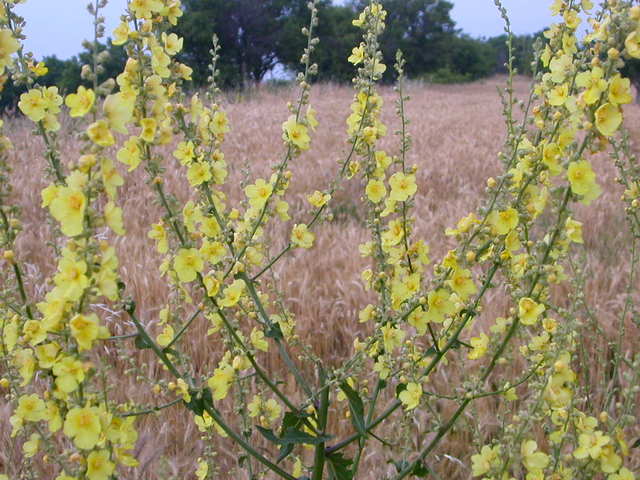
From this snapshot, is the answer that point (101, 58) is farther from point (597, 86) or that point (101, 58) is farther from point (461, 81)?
point (461, 81)

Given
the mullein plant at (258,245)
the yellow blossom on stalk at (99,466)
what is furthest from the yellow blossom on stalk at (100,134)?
the yellow blossom on stalk at (99,466)

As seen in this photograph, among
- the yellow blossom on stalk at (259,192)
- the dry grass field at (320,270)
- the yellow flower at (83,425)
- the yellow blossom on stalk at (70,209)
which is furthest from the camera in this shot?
the dry grass field at (320,270)

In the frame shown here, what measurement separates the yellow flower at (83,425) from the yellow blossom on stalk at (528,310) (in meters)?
0.85

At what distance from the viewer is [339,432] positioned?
2.31 meters

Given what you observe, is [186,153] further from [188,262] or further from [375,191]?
[375,191]

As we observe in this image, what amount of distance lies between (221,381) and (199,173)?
1.60 feet

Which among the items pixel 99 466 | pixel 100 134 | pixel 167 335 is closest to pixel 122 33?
pixel 100 134

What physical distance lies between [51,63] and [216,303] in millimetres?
31549

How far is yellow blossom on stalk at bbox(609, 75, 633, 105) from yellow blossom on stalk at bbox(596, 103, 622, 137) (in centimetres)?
1

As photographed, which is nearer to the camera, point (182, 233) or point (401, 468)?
point (182, 233)

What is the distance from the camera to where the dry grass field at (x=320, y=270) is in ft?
7.19

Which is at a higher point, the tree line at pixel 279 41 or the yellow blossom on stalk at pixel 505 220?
the tree line at pixel 279 41

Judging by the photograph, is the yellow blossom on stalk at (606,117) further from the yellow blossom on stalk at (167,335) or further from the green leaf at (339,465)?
the yellow blossom on stalk at (167,335)

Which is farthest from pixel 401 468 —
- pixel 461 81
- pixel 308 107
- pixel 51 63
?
pixel 461 81
